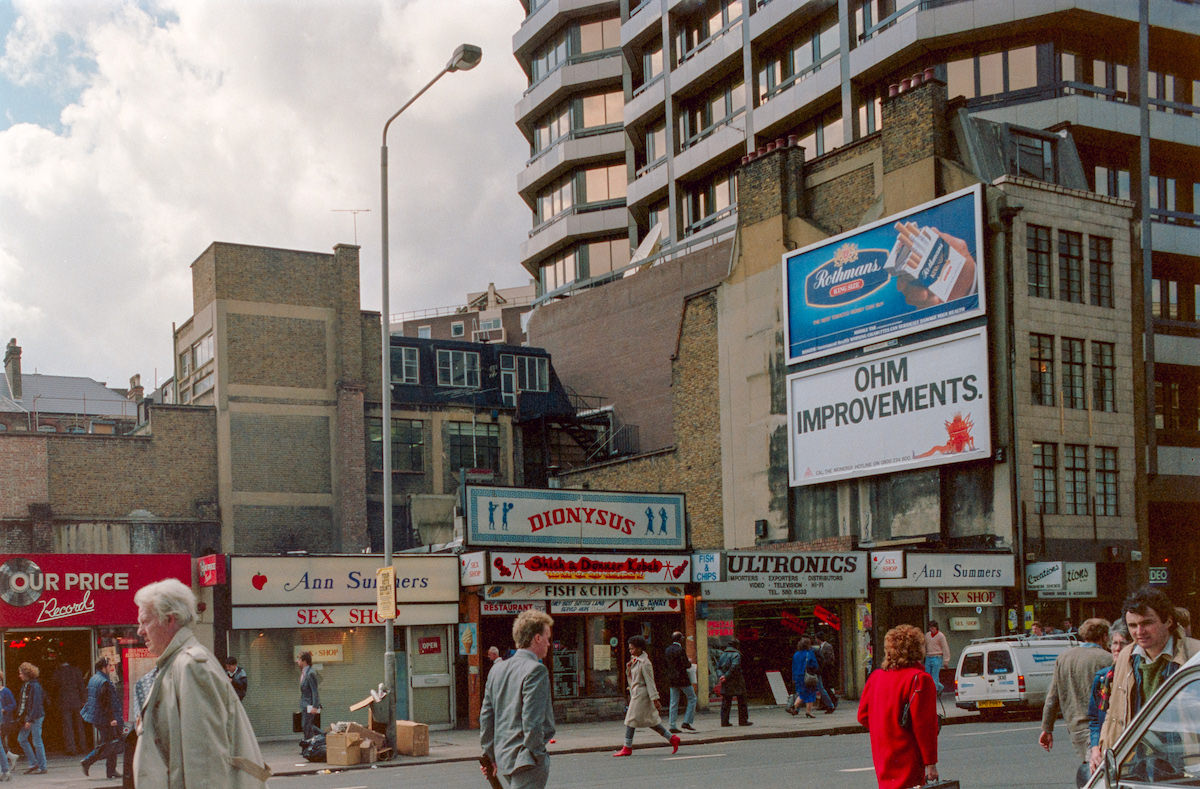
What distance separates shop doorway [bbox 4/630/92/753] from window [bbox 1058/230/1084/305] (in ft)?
85.7

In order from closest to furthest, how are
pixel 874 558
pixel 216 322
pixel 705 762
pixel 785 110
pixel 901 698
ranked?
pixel 901 698 < pixel 705 762 < pixel 874 558 < pixel 216 322 < pixel 785 110

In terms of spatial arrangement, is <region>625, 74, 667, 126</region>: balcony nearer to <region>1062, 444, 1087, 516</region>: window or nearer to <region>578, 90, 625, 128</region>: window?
<region>578, 90, 625, 128</region>: window

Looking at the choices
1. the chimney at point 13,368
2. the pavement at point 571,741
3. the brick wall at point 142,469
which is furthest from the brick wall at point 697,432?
the chimney at point 13,368

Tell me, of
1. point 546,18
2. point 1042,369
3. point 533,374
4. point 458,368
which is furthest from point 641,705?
point 546,18

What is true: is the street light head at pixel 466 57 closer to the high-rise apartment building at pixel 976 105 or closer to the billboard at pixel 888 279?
the billboard at pixel 888 279

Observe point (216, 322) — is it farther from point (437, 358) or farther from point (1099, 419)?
point (1099, 419)

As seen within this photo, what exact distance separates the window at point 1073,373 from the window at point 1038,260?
159cm

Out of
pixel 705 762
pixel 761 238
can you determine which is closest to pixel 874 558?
pixel 761 238

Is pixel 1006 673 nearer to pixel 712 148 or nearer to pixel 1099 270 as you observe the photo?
pixel 1099 270

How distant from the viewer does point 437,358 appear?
55.8 meters

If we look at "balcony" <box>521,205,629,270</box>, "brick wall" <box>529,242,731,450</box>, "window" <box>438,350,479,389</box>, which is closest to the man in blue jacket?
"brick wall" <box>529,242,731,450</box>

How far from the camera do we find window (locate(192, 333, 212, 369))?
1849 inches

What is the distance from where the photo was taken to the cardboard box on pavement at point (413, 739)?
2091cm

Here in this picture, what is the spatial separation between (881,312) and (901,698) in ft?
96.5
